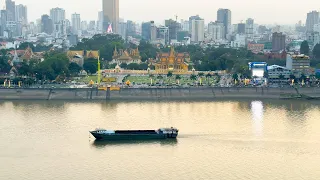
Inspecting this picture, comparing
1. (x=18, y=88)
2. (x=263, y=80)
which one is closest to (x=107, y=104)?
(x=18, y=88)

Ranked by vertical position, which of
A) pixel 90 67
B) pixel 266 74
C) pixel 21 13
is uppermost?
pixel 21 13

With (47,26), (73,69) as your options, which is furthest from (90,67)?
(47,26)

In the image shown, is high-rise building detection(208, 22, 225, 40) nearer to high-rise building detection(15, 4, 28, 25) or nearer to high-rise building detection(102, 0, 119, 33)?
high-rise building detection(102, 0, 119, 33)

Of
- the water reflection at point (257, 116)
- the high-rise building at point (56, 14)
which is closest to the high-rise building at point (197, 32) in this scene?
the high-rise building at point (56, 14)

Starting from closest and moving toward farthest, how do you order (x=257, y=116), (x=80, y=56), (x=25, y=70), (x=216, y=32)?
1. (x=257, y=116)
2. (x=25, y=70)
3. (x=80, y=56)
4. (x=216, y=32)

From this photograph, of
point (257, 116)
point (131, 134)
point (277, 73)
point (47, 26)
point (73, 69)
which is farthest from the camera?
point (47, 26)

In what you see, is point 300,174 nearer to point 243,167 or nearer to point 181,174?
point 243,167

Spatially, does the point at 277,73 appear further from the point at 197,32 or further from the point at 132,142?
the point at 197,32

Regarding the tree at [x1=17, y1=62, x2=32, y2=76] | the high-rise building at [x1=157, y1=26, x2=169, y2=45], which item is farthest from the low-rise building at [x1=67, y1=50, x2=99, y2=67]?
the high-rise building at [x1=157, y1=26, x2=169, y2=45]
